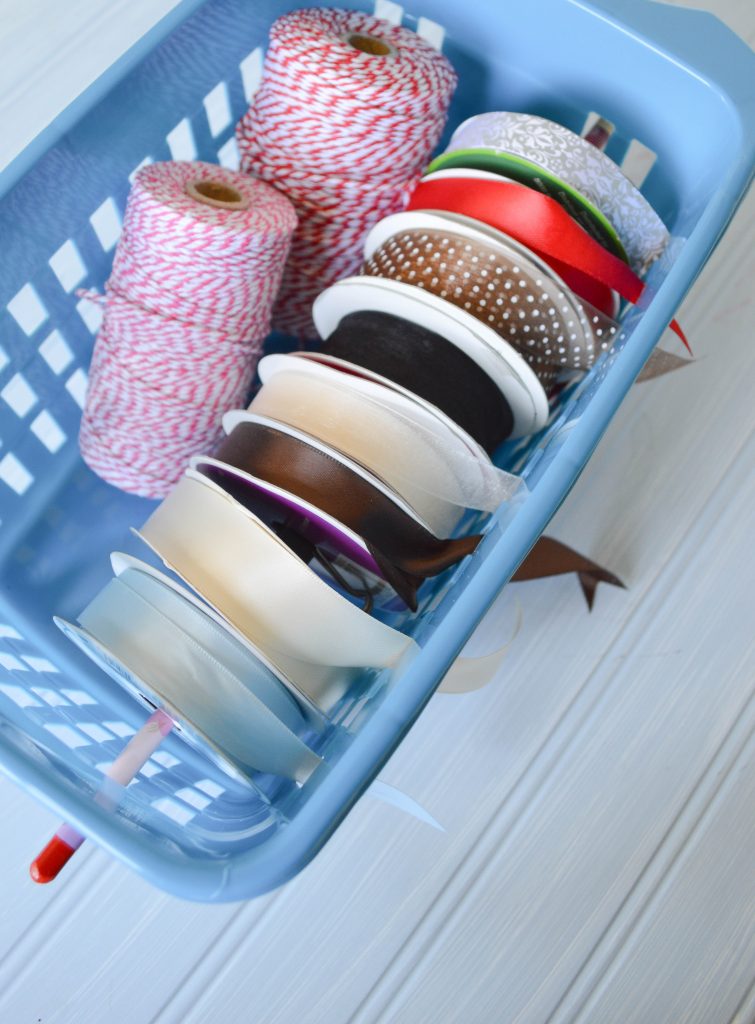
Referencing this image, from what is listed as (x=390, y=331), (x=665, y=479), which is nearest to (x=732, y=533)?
(x=665, y=479)

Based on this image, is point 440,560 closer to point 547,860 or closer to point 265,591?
point 265,591

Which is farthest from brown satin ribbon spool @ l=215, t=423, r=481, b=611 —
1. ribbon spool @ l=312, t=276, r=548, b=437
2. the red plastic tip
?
the red plastic tip

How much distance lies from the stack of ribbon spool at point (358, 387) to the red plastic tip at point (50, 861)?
0.09 metres

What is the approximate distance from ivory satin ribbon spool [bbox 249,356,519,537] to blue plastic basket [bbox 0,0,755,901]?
43 millimetres

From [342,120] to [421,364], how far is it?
0.57ft

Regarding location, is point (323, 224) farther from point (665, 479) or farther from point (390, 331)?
point (665, 479)

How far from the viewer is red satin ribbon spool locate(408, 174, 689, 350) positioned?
640 millimetres

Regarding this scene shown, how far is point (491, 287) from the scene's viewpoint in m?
0.64

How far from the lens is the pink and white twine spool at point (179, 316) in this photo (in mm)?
623

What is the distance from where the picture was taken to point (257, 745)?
0.56 meters

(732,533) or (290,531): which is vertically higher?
(732,533)

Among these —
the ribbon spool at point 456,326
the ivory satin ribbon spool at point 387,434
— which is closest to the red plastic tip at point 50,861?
the ivory satin ribbon spool at point 387,434

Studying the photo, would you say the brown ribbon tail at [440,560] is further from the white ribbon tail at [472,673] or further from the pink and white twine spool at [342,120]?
the pink and white twine spool at [342,120]

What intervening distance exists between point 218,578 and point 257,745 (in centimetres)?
10
